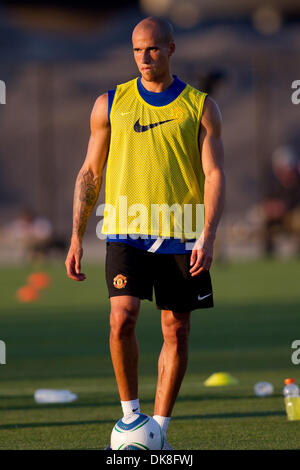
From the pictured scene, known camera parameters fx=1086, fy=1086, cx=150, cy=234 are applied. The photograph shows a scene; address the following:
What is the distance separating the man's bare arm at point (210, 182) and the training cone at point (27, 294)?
1372cm

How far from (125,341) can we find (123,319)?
139mm

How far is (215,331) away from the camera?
13.9m

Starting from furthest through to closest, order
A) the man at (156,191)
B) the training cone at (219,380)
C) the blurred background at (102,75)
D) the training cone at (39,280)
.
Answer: the blurred background at (102,75), the training cone at (39,280), the training cone at (219,380), the man at (156,191)

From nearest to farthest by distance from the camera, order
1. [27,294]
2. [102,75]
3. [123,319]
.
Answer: [123,319] < [27,294] < [102,75]

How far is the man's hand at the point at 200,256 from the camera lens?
20.3 feet

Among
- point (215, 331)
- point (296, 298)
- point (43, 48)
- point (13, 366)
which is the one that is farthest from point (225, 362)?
point (43, 48)

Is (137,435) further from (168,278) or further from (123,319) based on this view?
(168,278)

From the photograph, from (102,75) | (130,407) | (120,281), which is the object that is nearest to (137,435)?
(130,407)

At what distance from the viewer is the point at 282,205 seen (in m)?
33.5

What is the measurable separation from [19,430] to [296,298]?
11718 mm

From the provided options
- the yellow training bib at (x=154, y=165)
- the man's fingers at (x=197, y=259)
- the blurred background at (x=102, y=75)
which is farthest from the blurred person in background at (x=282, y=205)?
the man's fingers at (x=197, y=259)

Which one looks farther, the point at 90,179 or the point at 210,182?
the point at 90,179

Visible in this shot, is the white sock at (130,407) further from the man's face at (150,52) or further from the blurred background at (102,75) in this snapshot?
the blurred background at (102,75)
